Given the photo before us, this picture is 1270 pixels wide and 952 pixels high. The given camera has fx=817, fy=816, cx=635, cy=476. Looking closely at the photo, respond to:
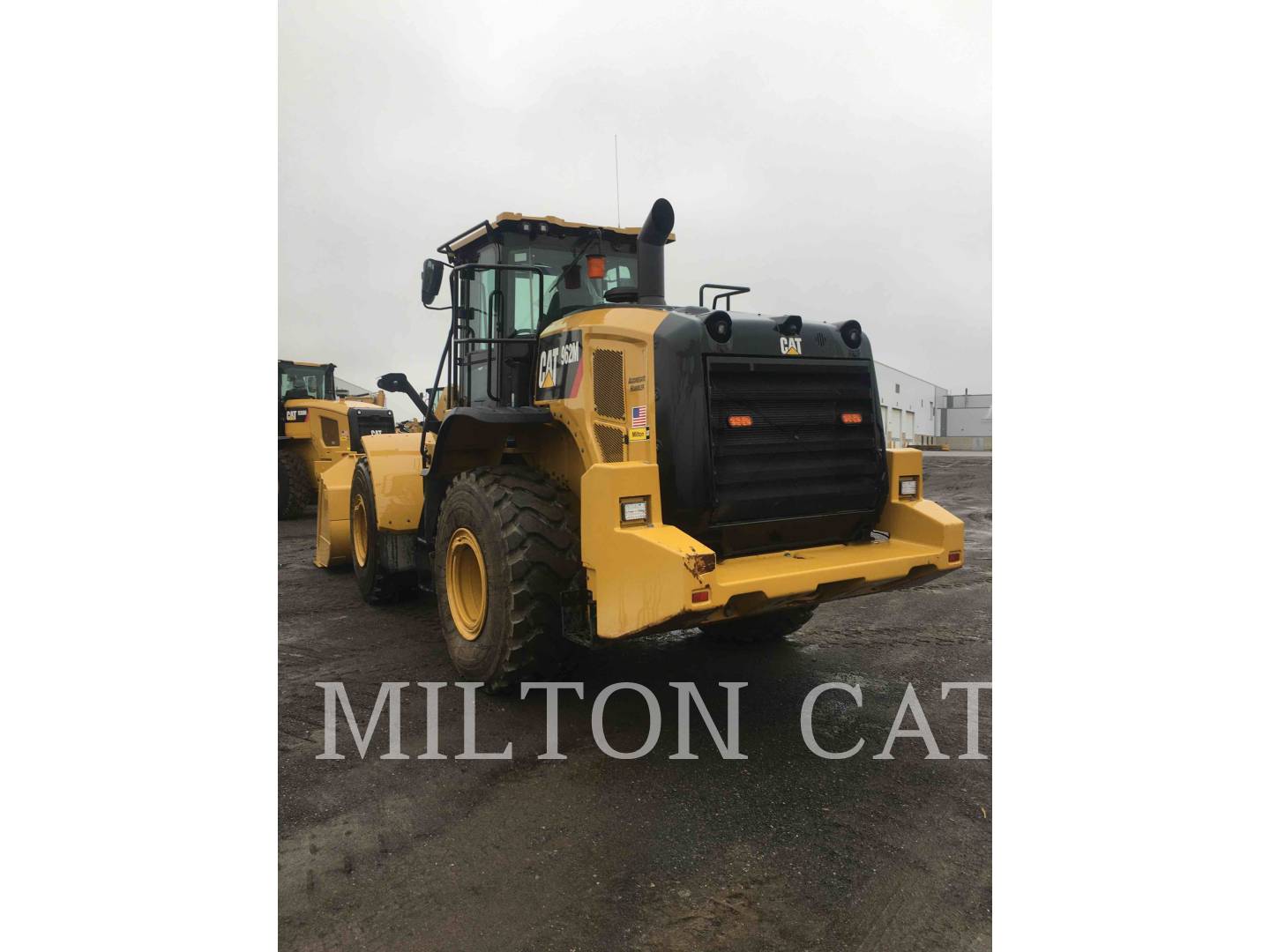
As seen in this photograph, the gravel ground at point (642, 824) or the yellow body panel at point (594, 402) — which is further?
the yellow body panel at point (594, 402)

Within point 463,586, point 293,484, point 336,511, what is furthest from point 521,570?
point 293,484

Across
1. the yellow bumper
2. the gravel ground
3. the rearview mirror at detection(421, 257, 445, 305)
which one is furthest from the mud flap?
the rearview mirror at detection(421, 257, 445, 305)

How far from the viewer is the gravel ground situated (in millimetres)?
2592

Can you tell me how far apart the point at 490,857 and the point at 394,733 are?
1264mm

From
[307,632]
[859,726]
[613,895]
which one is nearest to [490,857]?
[613,895]

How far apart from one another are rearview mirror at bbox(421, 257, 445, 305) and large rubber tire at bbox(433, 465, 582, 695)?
1.30m

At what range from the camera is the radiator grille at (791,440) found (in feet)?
12.8

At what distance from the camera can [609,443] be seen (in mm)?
4012

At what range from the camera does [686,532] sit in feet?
12.6

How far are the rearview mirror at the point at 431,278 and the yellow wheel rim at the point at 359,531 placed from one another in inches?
93.4

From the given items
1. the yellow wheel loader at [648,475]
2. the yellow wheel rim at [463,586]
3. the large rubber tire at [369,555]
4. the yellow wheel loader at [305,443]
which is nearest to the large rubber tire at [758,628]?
the yellow wheel loader at [648,475]

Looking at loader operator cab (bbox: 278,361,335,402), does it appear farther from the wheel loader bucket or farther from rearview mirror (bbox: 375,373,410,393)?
rearview mirror (bbox: 375,373,410,393)

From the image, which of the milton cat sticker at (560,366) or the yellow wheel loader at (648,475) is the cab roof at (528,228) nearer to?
the yellow wheel loader at (648,475)

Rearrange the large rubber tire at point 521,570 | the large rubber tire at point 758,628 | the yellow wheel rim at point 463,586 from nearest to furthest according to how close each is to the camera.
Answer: the large rubber tire at point 521,570
the yellow wheel rim at point 463,586
the large rubber tire at point 758,628
